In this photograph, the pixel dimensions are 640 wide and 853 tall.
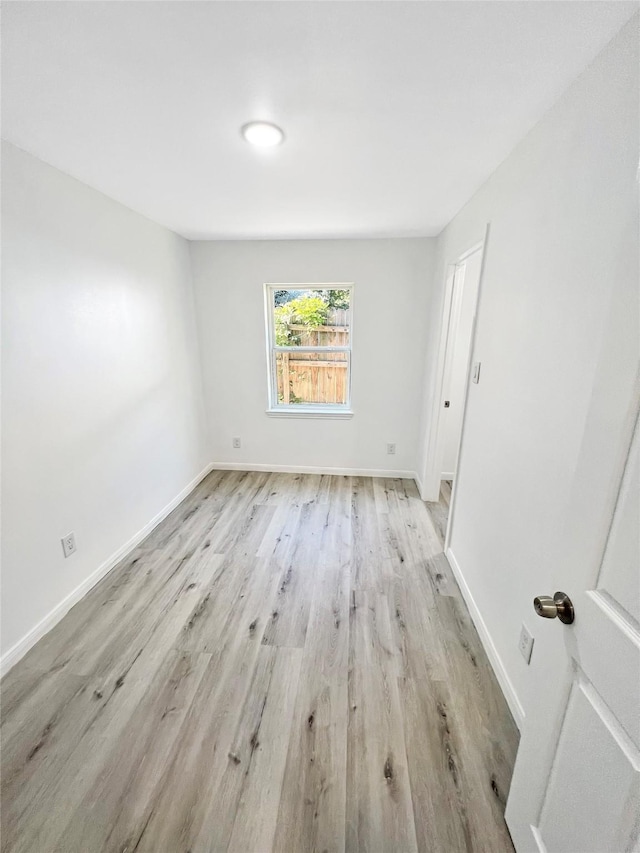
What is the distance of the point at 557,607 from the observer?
73 cm

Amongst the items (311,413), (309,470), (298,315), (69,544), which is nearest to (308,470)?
(309,470)

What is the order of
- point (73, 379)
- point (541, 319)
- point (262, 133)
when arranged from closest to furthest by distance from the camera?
point (541, 319) < point (262, 133) < point (73, 379)

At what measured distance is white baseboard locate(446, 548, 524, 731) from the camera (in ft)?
4.30

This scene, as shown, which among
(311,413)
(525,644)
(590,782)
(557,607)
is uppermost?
(557,607)

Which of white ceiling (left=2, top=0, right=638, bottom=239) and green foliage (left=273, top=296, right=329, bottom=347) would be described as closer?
white ceiling (left=2, top=0, right=638, bottom=239)

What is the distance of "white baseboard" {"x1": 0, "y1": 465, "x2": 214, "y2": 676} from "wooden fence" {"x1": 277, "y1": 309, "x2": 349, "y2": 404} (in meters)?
1.60

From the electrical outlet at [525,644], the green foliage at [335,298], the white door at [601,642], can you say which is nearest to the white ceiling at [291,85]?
the white door at [601,642]

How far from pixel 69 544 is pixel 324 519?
170 cm

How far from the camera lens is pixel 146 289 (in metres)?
2.44

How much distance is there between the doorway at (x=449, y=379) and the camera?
2.56m

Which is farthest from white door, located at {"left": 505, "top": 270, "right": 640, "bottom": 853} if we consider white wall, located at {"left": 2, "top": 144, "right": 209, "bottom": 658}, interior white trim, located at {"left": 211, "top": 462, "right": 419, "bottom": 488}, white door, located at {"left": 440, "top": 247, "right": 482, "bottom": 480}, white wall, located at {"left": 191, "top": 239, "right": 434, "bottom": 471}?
interior white trim, located at {"left": 211, "top": 462, "right": 419, "bottom": 488}

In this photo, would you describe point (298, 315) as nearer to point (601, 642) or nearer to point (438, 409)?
point (438, 409)

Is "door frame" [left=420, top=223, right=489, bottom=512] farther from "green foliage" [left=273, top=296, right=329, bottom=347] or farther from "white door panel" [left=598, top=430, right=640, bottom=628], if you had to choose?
"white door panel" [left=598, top=430, right=640, bottom=628]

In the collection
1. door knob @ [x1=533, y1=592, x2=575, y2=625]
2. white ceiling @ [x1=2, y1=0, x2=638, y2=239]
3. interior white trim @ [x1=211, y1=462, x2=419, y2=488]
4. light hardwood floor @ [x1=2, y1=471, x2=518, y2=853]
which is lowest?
light hardwood floor @ [x1=2, y1=471, x2=518, y2=853]
